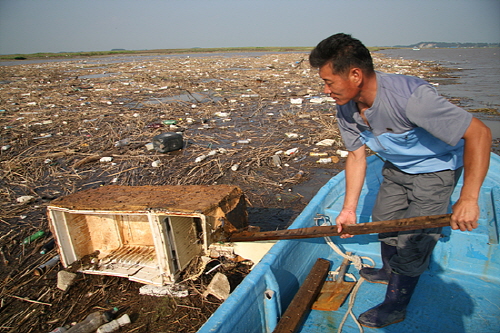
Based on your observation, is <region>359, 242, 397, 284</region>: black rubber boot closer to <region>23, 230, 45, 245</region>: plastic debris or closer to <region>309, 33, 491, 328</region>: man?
<region>309, 33, 491, 328</region>: man

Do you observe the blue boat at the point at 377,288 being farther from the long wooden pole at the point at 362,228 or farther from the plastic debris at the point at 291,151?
the plastic debris at the point at 291,151

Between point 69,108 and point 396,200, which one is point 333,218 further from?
point 69,108

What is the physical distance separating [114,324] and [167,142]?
12.7ft

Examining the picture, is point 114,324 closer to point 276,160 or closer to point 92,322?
point 92,322

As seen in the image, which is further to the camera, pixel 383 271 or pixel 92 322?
pixel 383 271

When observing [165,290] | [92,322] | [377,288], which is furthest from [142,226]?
[377,288]

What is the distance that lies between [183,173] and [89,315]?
274 centimetres

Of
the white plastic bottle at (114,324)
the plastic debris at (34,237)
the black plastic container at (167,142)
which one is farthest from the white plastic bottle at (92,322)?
the black plastic container at (167,142)

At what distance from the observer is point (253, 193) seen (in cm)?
408

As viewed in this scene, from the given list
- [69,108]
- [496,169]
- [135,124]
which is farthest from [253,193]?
[69,108]

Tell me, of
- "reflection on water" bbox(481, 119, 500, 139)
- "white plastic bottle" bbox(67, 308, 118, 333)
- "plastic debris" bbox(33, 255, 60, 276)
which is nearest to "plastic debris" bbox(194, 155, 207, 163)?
"plastic debris" bbox(33, 255, 60, 276)

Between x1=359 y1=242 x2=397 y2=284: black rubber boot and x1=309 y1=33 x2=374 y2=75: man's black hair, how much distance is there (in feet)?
4.02

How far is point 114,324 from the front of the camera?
6.75ft

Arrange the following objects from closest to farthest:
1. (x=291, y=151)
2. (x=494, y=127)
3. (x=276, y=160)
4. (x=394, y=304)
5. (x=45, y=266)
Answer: (x=394, y=304) → (x=45, y=266) → (x=276, y=160) → (x=291, y=151) → (x=494, y=127)
